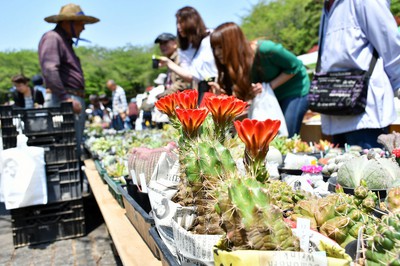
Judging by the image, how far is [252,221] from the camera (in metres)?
0.79

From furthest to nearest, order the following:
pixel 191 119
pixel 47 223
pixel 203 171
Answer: pixel 47 223
pixel 191 119
pixel 203 171

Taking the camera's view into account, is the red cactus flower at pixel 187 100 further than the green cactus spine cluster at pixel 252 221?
Yes

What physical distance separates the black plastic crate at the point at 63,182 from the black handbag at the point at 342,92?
2196 millimetres

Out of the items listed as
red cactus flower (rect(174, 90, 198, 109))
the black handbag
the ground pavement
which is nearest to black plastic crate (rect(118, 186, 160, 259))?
red cactus flower (rect(174, 90, 198, 109))

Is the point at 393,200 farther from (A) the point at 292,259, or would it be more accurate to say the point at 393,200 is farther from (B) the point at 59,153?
(B) the point at 59,153

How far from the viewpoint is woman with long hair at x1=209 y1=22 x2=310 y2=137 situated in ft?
10.0

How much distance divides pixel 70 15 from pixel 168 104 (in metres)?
3.17

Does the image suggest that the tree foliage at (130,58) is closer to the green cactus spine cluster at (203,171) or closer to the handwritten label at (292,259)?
the green cactus spine cluster at (203,171)

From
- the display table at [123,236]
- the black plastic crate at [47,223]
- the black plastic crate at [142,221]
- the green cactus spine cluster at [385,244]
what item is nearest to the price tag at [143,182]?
the black plastic crate at [142,221]

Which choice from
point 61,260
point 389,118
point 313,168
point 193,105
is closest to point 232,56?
point 389,118

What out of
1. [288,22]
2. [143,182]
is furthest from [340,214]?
[288,22]

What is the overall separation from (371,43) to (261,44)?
103 centimetres

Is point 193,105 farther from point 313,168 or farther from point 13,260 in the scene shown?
point 13,260

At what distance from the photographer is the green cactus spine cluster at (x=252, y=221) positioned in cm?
79
